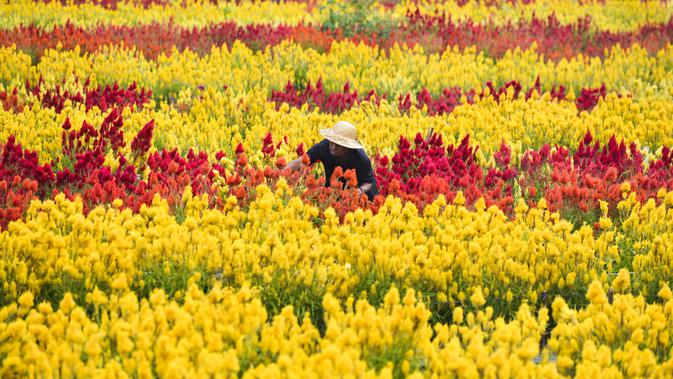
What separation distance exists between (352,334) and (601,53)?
38.8ft

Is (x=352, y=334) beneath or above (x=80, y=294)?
above

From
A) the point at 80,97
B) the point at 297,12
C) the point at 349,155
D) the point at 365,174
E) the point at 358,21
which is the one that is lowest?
the point at 80,97

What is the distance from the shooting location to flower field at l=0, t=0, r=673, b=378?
129 inches

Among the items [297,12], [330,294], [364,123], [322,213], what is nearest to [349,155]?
[322,213]

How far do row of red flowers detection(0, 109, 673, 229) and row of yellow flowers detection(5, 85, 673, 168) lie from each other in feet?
1.09

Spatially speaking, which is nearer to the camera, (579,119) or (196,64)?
(579,119)

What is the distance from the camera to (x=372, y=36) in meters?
12.6

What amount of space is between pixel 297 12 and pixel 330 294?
1307cm

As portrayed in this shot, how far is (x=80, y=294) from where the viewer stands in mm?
4035

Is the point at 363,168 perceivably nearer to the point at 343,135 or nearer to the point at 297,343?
the point at 343,135

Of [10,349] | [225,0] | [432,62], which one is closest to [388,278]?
[10,349]

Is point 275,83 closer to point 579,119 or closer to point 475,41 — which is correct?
point 579,119

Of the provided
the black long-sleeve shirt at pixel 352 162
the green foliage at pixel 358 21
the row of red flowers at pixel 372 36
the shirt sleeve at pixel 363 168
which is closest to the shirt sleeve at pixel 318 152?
the black long-sleeve shirt at pixel 352 162

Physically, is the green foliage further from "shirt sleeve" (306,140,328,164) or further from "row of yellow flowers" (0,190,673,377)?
"row of yellow flowers" (0,190,673,377)
